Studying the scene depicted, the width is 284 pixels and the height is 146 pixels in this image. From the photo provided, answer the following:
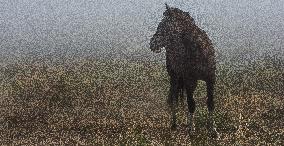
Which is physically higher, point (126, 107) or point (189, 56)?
point (189, 56)

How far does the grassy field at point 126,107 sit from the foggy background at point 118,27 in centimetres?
616

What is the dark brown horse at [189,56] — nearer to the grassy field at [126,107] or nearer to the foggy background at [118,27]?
the grassy field at [126,107]

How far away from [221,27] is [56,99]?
75.7 ft

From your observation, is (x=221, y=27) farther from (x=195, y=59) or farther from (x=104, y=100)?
(x=195, y=59)

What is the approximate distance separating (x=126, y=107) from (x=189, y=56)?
4.48m

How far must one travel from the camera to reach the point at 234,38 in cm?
3123

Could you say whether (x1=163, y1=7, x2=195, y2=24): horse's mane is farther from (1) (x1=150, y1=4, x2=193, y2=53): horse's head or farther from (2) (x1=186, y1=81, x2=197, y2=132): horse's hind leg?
(2) (x1=186, y1=81, x2=197, y2=132): horse's hind leg

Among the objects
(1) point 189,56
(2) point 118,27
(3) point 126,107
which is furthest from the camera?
(2) point 118,27

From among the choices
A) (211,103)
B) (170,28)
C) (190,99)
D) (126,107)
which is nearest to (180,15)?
(170,28)

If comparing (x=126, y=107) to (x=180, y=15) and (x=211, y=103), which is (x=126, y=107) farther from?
(x=180, y=15)

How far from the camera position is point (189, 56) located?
10719 mm

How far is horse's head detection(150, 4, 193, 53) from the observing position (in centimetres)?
1111

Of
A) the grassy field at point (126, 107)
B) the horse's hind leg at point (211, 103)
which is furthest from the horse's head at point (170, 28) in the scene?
the grassy field at point (126, 107)

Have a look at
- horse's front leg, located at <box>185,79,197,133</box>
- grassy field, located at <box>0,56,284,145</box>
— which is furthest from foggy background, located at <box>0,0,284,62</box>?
horse's front leg, located at <box>185,79,197,133</box>
